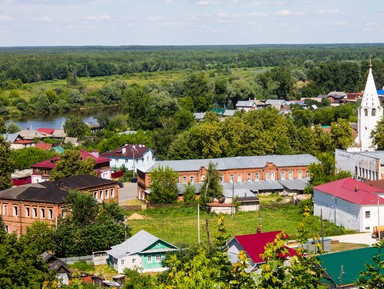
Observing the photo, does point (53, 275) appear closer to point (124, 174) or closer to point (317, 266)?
point (317, 266)

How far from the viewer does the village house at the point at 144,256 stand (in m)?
30.1

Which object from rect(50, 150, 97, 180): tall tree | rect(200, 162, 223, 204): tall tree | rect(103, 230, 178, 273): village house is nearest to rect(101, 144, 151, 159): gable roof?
rect(50, 150, 97, 180): tall tree

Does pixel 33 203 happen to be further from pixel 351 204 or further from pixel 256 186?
pixel 351 204

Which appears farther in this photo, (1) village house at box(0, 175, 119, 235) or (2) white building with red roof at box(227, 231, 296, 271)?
(1) village house at box(0, 175, 119, 235)

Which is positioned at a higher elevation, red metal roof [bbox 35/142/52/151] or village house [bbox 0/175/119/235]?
village house [bbox 0/175/119/235]

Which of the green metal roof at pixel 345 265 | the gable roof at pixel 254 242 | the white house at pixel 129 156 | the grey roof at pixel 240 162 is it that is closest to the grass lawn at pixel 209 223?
the grey roof at pixel 240 162

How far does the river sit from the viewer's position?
87250 mm

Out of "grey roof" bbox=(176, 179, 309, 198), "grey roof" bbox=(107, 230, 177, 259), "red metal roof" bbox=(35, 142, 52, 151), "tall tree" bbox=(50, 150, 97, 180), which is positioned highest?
"tall tree" bbox=(50, 150, 97, 180)

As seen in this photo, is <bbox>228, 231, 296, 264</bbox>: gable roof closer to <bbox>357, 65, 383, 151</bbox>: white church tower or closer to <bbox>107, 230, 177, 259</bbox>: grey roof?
<bbox>107, 230, 177, 259</bbox>: grey roof

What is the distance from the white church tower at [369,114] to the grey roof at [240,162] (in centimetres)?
524

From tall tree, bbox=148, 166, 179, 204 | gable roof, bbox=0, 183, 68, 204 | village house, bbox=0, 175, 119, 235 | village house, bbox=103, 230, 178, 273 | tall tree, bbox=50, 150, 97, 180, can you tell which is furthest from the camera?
tall tree, bbox=50, 150, 97, 180

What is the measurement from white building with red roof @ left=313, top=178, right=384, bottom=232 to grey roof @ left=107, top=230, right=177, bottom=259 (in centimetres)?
1033

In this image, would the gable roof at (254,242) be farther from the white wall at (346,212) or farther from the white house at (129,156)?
the white house at (129,156)

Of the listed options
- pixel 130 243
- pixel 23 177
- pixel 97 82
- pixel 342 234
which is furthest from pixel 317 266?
pixel 97 82
